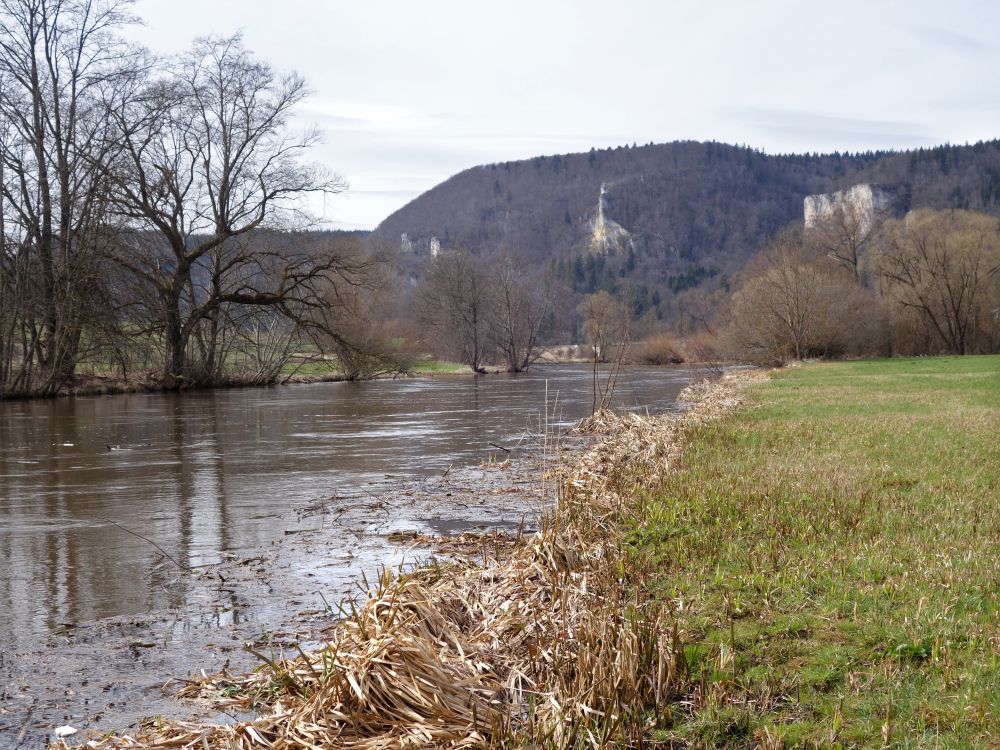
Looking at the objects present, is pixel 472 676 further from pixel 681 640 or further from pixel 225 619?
pixel 225 619

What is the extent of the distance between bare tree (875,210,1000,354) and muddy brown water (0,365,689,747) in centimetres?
5007

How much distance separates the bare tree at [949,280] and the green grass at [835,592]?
55979mm

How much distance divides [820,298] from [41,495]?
51.2 meters

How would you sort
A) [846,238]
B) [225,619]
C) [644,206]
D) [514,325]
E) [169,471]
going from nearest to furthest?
[225,619]
[169,471]
[514,325]
[846,238]
[644,206]

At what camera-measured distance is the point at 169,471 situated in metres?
13.1

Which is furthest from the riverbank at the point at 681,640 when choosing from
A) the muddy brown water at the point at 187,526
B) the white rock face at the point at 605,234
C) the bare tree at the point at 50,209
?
the white rock face at the point at 605,234

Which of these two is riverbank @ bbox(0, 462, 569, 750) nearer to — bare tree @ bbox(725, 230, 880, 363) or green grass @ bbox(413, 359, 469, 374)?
green grass @ bbox(413, 359, 469, 374)

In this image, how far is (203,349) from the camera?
37.1 meters

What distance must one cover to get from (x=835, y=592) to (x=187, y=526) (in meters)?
6.53

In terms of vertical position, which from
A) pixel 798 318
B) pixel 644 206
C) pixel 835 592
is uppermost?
pixel 644 206

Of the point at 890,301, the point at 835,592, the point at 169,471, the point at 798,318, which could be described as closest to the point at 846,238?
the point at 890,301

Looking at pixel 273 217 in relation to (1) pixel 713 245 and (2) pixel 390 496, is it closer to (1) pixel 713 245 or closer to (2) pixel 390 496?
(2) pixel 390 496

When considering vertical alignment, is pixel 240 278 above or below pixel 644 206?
below

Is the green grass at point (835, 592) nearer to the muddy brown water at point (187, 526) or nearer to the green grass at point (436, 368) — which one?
the muddy brown water at point (187, 526)
